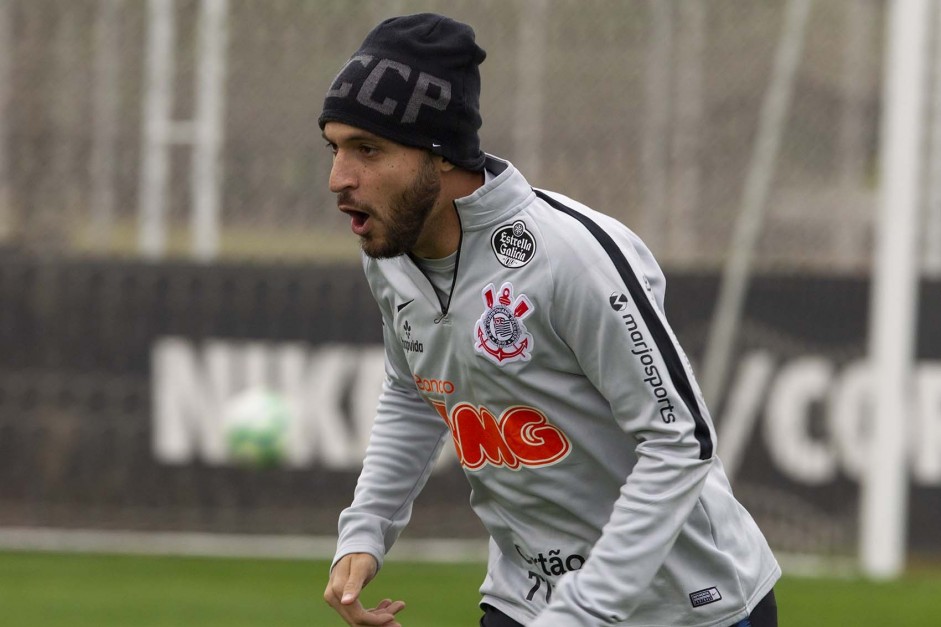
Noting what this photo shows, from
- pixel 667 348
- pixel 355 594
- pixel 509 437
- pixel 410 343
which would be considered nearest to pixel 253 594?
pixel 355 594

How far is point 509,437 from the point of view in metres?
2.98

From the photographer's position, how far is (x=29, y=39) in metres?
9.04

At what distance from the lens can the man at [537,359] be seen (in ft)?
Answer: 8.90

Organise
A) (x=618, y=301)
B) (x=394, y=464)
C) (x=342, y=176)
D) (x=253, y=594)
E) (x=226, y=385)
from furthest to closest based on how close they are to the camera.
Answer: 1. (x=226, y=385)
2. (x=253, y=594)
3. (x=394, y=464)
4. (x=342, y=176)
5. (x=618, y=301)

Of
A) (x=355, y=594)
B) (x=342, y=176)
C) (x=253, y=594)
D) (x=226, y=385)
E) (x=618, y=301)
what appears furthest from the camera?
(x=226, y=385)

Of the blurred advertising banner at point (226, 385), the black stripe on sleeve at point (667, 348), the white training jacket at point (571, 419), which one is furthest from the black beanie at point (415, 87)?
the blurred advertising banner at point (226, 385)

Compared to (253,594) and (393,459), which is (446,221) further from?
(253,594)

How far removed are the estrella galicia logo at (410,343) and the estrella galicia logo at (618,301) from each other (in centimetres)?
48

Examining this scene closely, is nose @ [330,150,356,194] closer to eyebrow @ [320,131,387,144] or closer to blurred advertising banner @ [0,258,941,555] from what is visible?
eyebrow @ [320,131,387,144]

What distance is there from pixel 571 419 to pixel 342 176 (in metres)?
0.59

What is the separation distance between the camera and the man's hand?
3.12m

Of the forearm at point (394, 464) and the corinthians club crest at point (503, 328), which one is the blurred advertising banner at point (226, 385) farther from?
the corinthians club crest at point (503, 328)

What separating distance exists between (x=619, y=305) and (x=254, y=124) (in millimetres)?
6656

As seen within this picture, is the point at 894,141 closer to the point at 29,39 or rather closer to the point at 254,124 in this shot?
the point at 254,124
